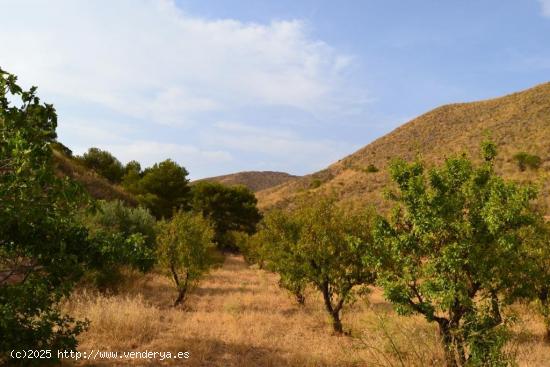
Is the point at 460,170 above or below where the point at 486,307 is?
above

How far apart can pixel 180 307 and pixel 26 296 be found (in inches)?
401

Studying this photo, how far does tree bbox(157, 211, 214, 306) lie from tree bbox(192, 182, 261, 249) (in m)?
25.7

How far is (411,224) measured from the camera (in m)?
8.94

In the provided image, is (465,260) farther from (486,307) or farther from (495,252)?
(486,307)

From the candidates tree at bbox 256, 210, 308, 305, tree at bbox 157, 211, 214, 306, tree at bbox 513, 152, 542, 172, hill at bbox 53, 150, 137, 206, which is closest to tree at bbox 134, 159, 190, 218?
hill at bbox 53, 150, 137, 206

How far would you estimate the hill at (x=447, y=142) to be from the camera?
5378cm

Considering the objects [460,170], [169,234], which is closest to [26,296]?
[460,170]

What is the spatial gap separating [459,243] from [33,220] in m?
7.58

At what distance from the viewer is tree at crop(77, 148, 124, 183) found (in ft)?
158

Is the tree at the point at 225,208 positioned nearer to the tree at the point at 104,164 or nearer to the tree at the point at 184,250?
the tree at the point at 104,164

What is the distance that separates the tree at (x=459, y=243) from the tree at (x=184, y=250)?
10194mm

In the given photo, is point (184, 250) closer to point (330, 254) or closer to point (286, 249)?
point (286, 249)

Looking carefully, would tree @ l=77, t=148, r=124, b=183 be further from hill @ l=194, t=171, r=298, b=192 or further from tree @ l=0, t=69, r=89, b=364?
hill @ l=194, t=171, r=298, b=192

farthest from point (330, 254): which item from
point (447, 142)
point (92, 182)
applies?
point (447, 142)
